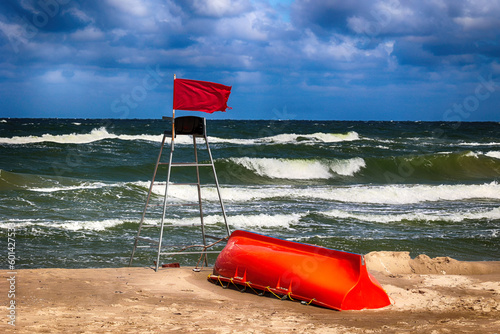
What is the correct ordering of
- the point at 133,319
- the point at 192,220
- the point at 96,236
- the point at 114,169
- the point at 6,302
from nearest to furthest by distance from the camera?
the point at 133,319 → the point at 6,302 → the point at 96,236 → the point at 192,220 → the point at 114,169

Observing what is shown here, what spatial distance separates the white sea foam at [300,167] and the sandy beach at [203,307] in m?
19.6

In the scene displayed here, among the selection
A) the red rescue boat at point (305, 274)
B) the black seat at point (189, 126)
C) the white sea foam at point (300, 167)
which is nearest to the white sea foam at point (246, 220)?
the black seat at point (189, 126)

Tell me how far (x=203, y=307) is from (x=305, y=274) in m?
1.22

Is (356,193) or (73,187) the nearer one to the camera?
(73,187)

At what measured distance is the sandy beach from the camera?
5051mm

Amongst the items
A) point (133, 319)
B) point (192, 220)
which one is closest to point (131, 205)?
point (192, 220)

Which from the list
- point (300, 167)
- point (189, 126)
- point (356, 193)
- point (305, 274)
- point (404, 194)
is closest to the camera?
point (305, 274)

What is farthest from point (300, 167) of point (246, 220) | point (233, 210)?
point (246, 220)

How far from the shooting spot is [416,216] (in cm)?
1422

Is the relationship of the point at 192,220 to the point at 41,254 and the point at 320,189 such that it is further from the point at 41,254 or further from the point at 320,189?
the point at 320,189

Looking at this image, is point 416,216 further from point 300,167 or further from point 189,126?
point 300,167

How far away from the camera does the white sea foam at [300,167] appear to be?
27.2 metres

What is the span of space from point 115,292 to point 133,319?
1103 millimetres

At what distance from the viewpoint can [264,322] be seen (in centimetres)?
524
